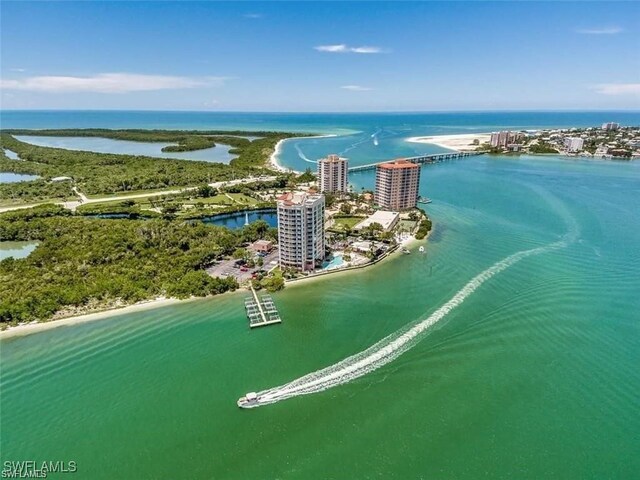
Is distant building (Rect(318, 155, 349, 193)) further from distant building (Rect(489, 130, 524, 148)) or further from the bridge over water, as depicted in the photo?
distant building (Rect(489, 130, 524, 148))

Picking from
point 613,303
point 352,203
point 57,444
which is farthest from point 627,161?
point 57,444

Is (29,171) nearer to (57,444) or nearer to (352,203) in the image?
(352,203)

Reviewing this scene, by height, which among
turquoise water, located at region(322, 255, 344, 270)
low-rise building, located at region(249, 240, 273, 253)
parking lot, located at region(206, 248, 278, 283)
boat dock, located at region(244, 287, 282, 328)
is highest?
low-rise building, located at region(249, 240, 273, 253)

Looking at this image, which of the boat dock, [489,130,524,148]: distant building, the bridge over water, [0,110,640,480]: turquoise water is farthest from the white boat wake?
[489,130,524,148]: distant building

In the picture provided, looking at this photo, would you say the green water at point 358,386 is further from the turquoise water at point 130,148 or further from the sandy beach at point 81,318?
the turquoise water at point 130,148

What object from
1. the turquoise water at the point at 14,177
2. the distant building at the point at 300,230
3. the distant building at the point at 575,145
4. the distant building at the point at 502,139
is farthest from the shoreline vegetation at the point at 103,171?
the distant building at the point at 575,145

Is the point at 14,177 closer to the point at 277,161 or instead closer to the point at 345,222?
the point at 277,161
